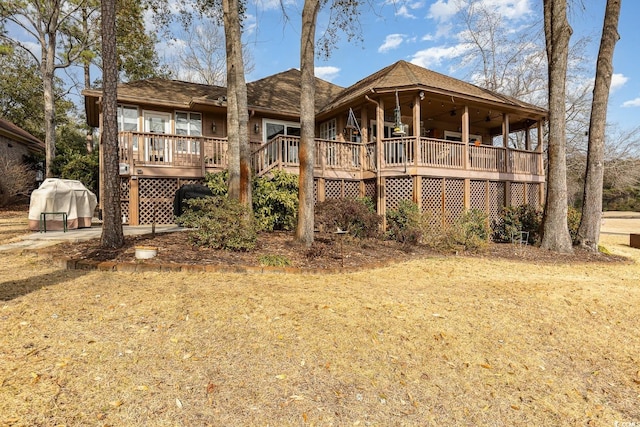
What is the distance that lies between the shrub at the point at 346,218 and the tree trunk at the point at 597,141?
6.45 m

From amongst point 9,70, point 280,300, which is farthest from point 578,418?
point 9,70

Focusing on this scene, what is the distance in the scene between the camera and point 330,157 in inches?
487

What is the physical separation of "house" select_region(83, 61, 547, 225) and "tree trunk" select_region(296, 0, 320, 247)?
11.3ft

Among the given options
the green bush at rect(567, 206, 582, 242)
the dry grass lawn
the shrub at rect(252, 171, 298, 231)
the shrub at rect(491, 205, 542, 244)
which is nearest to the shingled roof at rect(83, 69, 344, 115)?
the shrub at rect(252, 171, 298, 231)

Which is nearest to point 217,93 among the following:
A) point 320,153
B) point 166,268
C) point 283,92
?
point 283,92

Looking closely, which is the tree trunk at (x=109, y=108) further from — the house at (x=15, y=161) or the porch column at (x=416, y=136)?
the house at (x=15, y=161)

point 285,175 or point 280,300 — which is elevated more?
point 285,175

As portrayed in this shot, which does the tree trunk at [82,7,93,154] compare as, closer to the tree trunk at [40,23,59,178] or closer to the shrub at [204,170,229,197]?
the tree trunk at [40,23,59,178]

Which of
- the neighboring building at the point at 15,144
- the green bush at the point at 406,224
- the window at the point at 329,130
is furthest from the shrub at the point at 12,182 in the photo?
the green bush at the point at 406,224

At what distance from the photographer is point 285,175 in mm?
10805

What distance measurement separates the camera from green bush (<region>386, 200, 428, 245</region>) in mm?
10148

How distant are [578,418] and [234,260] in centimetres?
544

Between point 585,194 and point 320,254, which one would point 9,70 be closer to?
point 320,254

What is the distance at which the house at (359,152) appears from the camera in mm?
11805
